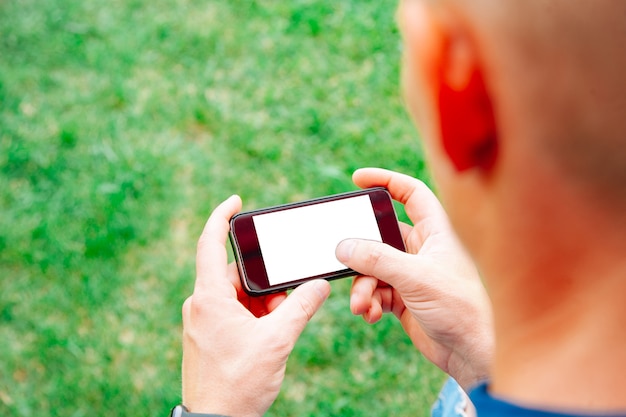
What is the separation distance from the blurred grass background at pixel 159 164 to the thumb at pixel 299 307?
738mm

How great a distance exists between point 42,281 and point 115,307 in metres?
0.29

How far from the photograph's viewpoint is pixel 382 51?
2.66 metres

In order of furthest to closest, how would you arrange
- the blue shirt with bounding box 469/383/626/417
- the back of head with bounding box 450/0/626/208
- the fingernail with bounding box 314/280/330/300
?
the fingernail with bounding box 314/280/330/300 → the blue shirt with bounding box 469/383/626/417 → the back of head with bounding box 450/0/626/208

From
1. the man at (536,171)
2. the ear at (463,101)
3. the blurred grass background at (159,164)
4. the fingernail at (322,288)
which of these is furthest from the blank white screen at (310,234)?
the ear at (463,101)

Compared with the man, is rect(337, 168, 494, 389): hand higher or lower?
lower

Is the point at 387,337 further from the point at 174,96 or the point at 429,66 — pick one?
the point at 429,66

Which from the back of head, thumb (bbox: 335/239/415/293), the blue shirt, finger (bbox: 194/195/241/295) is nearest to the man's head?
the back of head

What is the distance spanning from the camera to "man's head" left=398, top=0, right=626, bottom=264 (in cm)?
54

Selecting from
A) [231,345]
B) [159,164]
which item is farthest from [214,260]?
[159,164]

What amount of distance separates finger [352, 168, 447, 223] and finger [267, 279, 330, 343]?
332 millimetres

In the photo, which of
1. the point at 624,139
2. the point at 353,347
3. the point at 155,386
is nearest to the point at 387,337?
the point at 353,347

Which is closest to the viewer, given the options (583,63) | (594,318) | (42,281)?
(583,63)

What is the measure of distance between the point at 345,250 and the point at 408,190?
Result: 29 cm

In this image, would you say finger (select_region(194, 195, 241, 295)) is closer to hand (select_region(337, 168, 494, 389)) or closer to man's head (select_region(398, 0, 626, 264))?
hand (select_region(337, 168, 494, 389))
